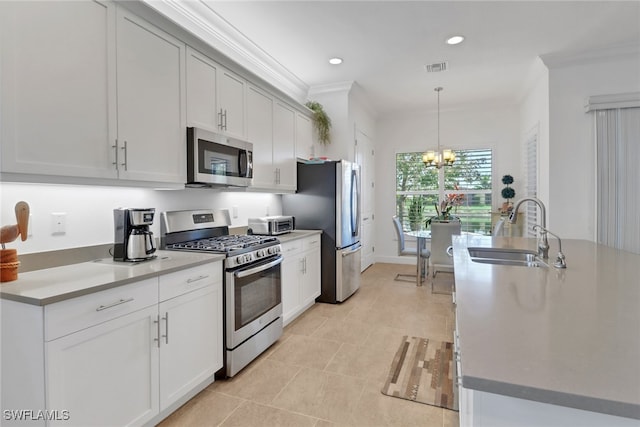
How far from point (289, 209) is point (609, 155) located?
3.66 m

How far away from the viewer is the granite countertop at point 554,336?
613mm

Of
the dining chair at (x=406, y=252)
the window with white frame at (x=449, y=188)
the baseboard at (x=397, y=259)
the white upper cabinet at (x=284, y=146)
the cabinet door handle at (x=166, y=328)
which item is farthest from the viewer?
the baseboard at (x=397, y=259)

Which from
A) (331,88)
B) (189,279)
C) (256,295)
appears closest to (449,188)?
A: (331,88)

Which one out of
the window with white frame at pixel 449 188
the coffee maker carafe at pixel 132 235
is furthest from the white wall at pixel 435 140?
the coffee maker carafe at pixel 132 235

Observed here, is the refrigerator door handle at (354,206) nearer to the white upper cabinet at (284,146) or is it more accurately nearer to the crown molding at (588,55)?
the white upper cabinet at (284,146)

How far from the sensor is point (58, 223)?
5.89ft

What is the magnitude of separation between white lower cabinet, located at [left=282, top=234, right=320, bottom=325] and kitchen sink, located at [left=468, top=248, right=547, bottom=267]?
1.63 metres

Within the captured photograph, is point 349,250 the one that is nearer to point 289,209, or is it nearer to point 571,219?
point 289,209

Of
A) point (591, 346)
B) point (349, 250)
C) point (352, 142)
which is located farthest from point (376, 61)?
point (591, 346)

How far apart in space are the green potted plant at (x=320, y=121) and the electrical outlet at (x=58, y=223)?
314 centimetres

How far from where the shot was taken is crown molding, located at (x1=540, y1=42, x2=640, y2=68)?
3479 mm

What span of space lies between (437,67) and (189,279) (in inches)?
147

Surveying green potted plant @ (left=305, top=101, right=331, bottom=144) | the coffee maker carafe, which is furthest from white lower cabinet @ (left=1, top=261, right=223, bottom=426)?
green potted plant @ (left=305, top=101, right=331, bottom=144)

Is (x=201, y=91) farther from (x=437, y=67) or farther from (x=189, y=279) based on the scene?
(x=437, y=67)
